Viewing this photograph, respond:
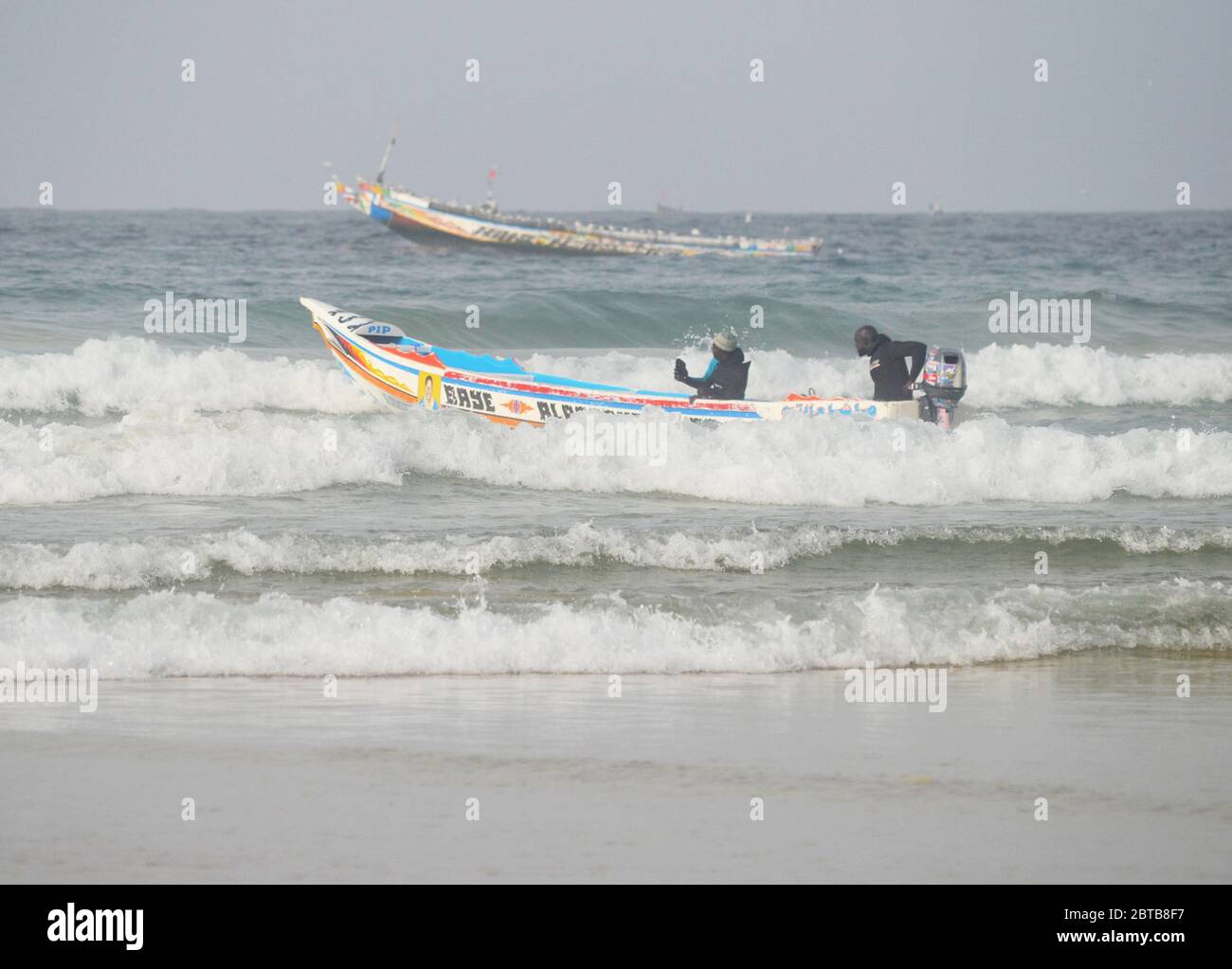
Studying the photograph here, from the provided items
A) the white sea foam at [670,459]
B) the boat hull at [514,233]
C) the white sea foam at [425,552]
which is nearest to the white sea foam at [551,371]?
the white sea foam at [670,459]

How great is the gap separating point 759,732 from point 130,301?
2637 centimetres

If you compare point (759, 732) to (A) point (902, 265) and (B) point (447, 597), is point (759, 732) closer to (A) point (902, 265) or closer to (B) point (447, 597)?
(B) point (447, 597)

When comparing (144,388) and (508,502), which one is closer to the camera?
(508,502)

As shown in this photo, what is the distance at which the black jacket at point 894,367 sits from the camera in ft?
51.8

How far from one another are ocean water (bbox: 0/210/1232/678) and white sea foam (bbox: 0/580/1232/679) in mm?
21

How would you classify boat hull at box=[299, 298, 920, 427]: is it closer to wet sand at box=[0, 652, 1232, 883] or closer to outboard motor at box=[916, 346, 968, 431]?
outboard motor at box=[916, 346, 968, 431]

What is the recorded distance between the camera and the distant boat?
5266 cm

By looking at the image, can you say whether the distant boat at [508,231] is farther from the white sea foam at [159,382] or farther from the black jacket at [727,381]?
the black jacket at [727,381]

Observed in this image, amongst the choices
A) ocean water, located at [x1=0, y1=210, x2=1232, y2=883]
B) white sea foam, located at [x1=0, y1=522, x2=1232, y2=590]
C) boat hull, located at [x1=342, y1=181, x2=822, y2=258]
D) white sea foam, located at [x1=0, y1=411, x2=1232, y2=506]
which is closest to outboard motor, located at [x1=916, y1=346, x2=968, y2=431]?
white sea foam, located at [x1=0, y1=411, x2=1232, y2=506]

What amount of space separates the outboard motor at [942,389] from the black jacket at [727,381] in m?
1.94

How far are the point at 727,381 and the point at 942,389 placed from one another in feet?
7.55

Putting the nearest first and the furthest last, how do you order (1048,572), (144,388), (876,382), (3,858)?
(3,858), (1048,572), (876,382), (144,388)
